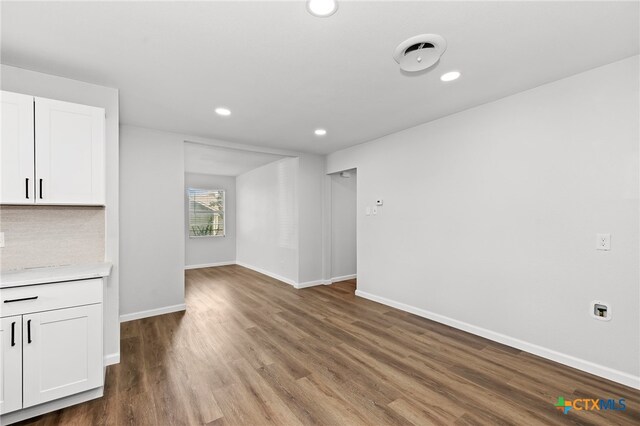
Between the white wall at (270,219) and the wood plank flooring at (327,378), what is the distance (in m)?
2.07

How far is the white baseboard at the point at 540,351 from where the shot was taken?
7.22 feet

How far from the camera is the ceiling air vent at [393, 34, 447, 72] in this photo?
6.15 feet

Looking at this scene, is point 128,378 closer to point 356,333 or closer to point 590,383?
point 356,333

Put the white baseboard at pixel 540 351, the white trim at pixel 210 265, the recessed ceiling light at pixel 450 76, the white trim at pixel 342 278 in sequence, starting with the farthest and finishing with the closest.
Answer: the white trim at pixel 210 265, the white trim at pixel 342 278, the recessed ceiling light at pixel 450 76, the white baseboard at pixel 540 351

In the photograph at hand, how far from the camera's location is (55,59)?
6.97ft

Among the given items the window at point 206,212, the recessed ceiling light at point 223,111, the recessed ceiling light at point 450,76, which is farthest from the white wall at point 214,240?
the recessed ceiling light at point 450,76

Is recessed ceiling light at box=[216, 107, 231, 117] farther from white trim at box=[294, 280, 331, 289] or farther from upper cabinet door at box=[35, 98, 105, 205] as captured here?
white trim at box=[294, 280, 331, 289]

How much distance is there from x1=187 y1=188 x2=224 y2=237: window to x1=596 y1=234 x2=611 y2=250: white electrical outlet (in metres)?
7.29

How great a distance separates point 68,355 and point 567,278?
13.1 feet

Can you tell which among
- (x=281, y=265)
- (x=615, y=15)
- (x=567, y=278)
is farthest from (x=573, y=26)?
(x=281, y=265)

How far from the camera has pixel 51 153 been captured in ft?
6.83

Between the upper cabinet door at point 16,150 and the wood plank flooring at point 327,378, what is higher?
the upper cabinet door at point 16,150

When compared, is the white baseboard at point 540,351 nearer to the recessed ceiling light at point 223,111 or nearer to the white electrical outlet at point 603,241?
the white electrical outlet at point 603,241

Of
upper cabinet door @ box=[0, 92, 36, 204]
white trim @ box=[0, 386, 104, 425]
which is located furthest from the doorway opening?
upper cabinet door @ box=[0, 92, 36, 204]
